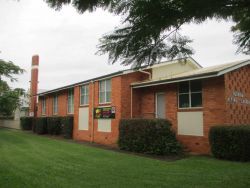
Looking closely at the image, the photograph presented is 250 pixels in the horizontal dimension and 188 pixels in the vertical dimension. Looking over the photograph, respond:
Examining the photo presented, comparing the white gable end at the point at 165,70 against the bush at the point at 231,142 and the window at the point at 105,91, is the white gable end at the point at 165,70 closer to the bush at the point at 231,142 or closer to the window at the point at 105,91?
the window at the point at 105,91

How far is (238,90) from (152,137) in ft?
15.3

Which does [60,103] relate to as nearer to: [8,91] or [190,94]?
[8,91]

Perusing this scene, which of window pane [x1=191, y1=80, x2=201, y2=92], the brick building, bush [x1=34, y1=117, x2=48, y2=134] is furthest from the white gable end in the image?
bush [x1=34, y1=117, x2=48, y2=134]

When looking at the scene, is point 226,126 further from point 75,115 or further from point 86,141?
point 75,115

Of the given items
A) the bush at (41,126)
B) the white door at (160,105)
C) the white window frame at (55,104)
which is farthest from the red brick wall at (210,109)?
the white window frame at (55,104)

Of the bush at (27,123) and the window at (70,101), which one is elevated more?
the window at (70,101)

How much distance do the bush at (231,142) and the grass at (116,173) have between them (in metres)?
0.61

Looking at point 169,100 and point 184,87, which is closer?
point 184,87

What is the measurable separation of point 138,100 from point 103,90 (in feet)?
8.24

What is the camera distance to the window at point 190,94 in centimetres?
1419

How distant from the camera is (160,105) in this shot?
16391mm

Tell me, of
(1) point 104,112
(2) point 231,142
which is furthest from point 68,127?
(2) point 231,142

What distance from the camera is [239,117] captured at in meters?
13.8

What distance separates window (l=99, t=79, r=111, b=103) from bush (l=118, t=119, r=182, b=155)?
3.75 meters
